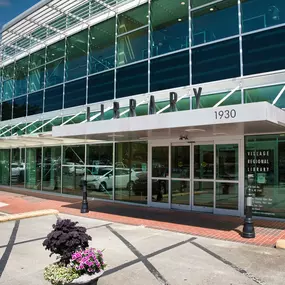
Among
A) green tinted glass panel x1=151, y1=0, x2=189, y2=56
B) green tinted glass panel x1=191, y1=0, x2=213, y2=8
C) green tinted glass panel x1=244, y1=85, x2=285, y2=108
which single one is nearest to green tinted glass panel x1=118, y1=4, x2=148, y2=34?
green tinted glass panel x1=151, y1=0, x2=189, y2=56

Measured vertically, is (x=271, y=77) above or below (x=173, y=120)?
above

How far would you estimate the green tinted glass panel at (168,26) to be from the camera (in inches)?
493

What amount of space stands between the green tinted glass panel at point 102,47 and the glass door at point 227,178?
6.56 meters

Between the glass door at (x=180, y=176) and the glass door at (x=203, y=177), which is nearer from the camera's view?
the glass door at (x=203, y=177)

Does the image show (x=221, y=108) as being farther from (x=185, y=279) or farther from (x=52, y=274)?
(x=52, y=274)

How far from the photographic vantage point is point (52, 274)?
4.57m

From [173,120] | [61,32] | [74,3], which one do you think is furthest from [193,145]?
[61,32]

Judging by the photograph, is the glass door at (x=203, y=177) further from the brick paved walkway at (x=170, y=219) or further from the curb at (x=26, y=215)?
→ the curb at (x=26, y=215)

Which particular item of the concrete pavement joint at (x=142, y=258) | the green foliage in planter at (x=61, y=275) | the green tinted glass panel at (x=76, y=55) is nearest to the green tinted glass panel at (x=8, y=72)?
the green tinted glass panel at (x=76, y=55)

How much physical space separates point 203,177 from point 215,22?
215 inches

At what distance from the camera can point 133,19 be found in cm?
1430

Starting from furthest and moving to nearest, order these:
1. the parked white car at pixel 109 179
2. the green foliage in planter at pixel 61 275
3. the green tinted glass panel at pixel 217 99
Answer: the parked white car at pixel 109 179 → the green tinted glass panel at pixel 217 99 → the green foliage in planter at pixel 61 275

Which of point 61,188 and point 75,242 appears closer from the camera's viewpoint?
point 75,242

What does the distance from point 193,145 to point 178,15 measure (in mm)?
5048
